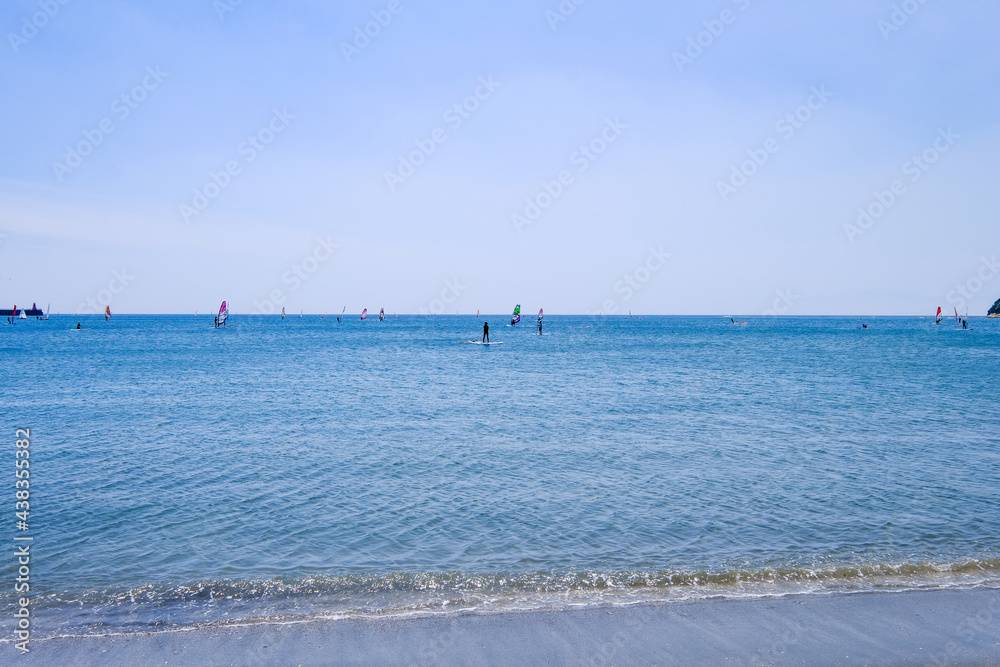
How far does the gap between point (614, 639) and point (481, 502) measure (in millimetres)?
6535

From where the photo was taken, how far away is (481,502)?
46.8 ft

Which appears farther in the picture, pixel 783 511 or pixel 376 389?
pixel 376 389

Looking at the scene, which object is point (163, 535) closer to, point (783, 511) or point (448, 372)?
point (783, 511)

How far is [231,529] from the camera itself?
12.6 meters

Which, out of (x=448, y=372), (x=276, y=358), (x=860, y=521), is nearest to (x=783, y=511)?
(x=860, y=521)

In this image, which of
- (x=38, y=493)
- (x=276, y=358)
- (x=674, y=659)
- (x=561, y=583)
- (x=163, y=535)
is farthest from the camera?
(x=276, y=358)

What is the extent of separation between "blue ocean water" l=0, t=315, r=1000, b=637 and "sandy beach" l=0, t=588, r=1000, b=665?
27.3 inches

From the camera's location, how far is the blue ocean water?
393 inches

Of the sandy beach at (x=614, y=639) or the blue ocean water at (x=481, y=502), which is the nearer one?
the sandy beach at (x=614, y=639)

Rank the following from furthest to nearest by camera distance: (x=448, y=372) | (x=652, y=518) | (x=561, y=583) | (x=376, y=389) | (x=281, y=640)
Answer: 1. (x=448, y=372)
2. (x=376, y=389)
3. (x=652, y=518)
4. (x=561, y=583)
5. (x=281, y=640)

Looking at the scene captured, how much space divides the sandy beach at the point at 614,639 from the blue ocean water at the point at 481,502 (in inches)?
27.3

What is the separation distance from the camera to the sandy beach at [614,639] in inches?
296

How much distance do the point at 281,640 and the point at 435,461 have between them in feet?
33.6

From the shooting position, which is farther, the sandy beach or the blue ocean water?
the blue ocean water
